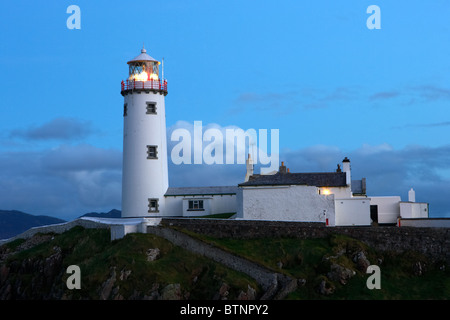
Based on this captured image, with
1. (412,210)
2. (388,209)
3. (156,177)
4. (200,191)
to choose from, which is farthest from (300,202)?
(156,177)

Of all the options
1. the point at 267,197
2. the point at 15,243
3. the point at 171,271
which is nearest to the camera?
the point at 171,271

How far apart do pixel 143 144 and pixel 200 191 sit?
20.0 feet

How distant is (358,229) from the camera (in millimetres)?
52344

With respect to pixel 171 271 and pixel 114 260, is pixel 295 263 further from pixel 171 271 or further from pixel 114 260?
pixel 114 260

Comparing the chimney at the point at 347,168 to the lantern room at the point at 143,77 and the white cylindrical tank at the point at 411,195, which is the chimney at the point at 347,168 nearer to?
the white cylindrical tank at the point at 411,195

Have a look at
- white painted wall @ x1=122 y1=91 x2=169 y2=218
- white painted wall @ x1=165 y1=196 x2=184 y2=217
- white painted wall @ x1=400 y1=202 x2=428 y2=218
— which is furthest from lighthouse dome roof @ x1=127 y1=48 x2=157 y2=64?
white painted wall @ x1=400 y1=202 x2=428 y2=218

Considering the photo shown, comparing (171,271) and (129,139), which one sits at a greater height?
(129,139)

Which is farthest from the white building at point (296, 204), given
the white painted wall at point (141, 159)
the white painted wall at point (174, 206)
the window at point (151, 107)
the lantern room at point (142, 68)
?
the lantern room at point (142, 68)

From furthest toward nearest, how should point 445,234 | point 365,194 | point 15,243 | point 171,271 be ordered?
point 15,243, point 365,194, point 445,234, point 171,271

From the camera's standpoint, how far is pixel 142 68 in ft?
210

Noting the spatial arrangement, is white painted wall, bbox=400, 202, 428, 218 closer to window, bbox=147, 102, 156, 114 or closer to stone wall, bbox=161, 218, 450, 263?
stone wall, bbox=161, 218, 450, 263

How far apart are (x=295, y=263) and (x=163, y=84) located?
21.9 m

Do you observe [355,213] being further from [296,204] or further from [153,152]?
[153,152]
